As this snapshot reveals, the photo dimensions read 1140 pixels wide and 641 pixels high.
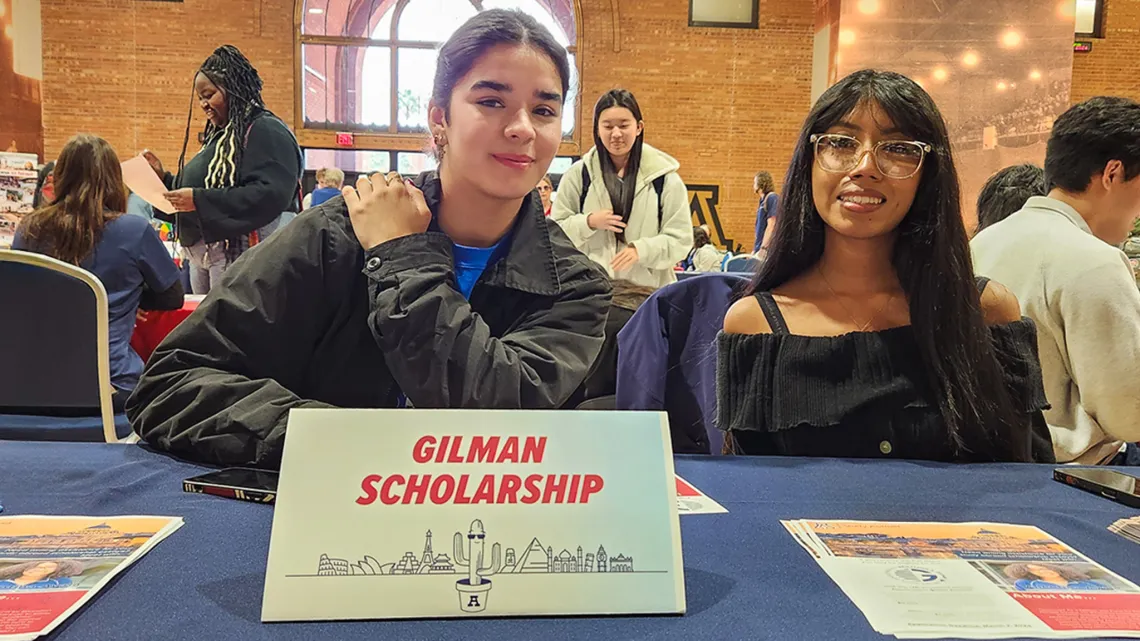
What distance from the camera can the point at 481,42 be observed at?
954 mm

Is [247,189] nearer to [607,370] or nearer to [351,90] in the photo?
[607,370]

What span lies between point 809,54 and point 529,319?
10357 mm

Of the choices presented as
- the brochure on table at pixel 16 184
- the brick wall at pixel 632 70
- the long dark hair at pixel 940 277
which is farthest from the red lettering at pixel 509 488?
the brick wall at pixel 632 70

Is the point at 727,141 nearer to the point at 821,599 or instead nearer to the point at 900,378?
the point at 900,378

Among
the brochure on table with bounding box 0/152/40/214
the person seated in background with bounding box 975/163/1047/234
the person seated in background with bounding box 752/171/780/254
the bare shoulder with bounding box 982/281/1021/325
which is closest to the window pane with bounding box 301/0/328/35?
the brochure on table with bounding box 0/152/40/214

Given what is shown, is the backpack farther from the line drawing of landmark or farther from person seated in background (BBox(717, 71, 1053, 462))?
the line drawing of landmark

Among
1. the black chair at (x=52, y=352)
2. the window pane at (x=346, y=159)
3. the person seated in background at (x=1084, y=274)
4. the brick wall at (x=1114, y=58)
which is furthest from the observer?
the brick wall at (x=1114, y=58)

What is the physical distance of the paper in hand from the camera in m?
2.20

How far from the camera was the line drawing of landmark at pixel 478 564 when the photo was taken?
588mm

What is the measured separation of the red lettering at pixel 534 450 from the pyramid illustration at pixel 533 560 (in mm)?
66

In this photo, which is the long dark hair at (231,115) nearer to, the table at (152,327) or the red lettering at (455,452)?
the table at (152,327)

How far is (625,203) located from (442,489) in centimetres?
222

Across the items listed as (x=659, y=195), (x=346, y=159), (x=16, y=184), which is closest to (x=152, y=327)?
(x=659, y=195)

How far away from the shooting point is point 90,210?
7.34ft
